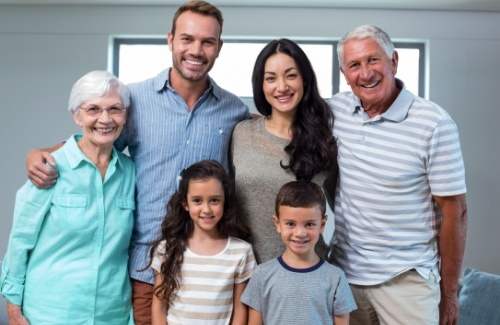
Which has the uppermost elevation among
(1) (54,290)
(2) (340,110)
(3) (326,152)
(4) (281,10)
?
(4) (281,10)

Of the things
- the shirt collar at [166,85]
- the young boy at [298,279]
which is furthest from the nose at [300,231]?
the shirt collar at [166,85]

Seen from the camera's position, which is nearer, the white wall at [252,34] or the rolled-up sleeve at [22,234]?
the rolled-up sleeve at [22,234]

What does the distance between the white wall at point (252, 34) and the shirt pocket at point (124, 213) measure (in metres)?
3.27

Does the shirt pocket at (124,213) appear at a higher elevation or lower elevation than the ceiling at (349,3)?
lower

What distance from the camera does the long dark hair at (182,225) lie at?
6.63 ft

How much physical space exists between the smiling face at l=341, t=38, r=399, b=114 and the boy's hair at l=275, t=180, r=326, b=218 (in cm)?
38

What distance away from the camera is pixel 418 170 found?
1.99 meters

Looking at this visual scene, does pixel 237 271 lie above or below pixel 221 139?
below

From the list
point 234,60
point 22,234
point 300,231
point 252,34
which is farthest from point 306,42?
point 22,234

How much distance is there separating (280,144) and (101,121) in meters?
0.63

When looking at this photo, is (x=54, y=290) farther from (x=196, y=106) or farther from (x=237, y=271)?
(x=196, y=106)

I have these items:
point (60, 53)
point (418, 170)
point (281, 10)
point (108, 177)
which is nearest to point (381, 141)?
point (418, 170)

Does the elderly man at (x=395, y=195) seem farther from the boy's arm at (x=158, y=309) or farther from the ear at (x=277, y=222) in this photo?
the boy's arm at (x=158, y=309)

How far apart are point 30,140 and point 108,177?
346 cm
